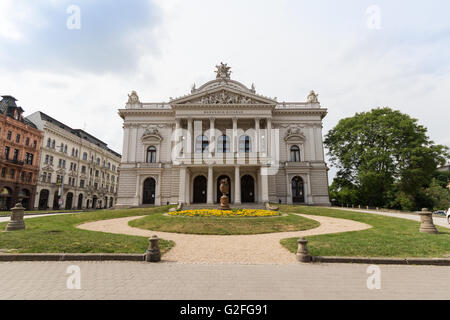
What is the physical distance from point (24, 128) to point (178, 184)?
3033 cm

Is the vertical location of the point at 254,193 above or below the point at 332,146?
below

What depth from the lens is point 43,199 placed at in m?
46.2

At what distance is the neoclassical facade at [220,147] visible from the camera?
3572 centimetres

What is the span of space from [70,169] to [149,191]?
27327mm

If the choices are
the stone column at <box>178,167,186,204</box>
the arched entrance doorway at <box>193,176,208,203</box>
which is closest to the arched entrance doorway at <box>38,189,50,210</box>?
the stone column at <box>178,167,186,204</box>

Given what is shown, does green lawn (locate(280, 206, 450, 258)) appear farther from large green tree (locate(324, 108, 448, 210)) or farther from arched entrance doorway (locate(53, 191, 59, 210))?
arched entrance doorway (locate(53, 191, 59, 210))

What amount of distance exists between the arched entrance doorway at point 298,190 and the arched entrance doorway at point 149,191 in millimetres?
21938

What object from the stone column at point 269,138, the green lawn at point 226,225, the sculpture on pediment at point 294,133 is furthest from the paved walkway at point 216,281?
the sculpture on pediment at point 294,133

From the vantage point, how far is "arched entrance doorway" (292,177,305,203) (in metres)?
37.4

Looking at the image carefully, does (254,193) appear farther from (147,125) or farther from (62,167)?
(62,167)

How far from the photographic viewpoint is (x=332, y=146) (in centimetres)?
4156
